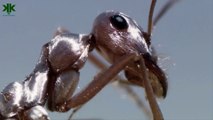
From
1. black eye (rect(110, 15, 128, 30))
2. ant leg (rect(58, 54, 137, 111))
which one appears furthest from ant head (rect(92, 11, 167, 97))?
ant leg (rect(58, 54, 137, 111))

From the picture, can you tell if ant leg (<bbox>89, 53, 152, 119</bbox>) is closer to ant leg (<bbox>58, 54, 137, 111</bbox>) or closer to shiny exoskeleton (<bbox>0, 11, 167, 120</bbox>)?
shiny exoskeleton (<bbox>0, 11, 167, 120</bbox>)

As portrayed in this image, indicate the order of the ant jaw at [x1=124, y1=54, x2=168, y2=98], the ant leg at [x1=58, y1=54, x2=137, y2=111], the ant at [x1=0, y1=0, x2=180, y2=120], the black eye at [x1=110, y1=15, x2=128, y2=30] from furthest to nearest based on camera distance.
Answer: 1. the black eye at [x1=110, y1=15, x2=128, y2=30]
2. the ant jaw at [x1=124, y1=54, x2=168, y2=98]
3. the ant at [x1=0, y1=0, x2=180, y2=120]
4. the ant leg at [x1=58, y1=54, x2=137, y2=111]

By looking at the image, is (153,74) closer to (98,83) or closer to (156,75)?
(156,75)

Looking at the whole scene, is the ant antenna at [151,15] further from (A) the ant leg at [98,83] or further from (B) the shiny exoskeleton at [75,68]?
(A) the ant leg at [98,83]

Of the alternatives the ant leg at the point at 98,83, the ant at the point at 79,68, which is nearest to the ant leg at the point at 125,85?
the ant at the point at 79,68

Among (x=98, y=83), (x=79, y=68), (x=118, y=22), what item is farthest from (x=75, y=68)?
(x=118, y=22)

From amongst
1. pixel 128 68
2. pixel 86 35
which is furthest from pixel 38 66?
pixel 128 68

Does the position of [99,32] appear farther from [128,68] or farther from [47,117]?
[47,117]
